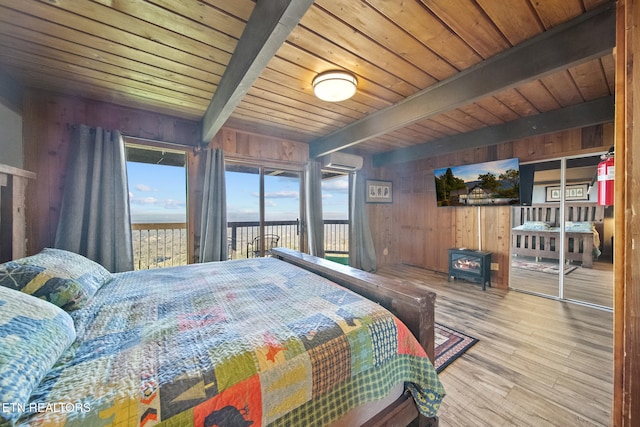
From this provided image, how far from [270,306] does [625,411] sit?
1397mm

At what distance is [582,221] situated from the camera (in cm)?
434

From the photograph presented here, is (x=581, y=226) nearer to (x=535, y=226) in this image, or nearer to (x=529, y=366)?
(x=535, y=226)

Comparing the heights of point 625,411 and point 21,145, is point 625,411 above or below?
below

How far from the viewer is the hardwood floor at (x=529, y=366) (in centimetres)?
146

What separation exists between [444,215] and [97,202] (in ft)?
16.7

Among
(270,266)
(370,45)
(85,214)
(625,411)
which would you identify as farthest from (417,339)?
(85,214)

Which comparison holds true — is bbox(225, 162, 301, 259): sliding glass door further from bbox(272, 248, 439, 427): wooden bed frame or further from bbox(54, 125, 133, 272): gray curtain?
bbox(272, 248, 439, 427): wooden bed frame

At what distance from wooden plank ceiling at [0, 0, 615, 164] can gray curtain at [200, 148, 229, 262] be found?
0.63 m

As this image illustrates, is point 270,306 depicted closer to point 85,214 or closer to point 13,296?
point 13,296

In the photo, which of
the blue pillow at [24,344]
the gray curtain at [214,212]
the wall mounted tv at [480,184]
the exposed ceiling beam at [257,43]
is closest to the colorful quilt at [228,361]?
the blue pillow at [24,344]

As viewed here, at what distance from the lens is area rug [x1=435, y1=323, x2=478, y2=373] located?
1.96 m

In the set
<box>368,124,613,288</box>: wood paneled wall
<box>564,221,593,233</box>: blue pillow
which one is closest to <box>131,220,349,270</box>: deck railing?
<box>368,124,613,288</box>: wood paneled wall

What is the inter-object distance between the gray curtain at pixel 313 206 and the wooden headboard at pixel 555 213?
3.18 meters

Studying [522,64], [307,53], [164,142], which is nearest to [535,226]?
[522,64]
